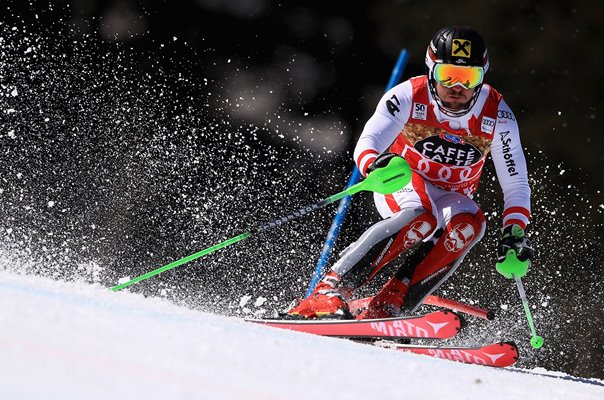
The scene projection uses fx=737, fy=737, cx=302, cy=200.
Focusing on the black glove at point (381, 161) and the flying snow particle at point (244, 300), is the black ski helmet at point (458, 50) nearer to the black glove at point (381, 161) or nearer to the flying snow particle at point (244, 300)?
the black glove at point (381, 161)

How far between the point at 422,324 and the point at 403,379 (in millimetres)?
1259

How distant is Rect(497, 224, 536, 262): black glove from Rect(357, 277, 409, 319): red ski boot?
42cm

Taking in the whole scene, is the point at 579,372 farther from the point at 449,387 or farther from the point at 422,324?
the point at 449,387

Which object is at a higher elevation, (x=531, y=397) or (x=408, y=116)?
(x=408, y=116)

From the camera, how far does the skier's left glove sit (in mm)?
2949

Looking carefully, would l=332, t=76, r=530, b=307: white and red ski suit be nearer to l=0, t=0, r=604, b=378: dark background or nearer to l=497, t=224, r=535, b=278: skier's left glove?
l=497, t=224, r=535, b=278: skier's left glove

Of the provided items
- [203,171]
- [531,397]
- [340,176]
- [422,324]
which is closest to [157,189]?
[203,171]

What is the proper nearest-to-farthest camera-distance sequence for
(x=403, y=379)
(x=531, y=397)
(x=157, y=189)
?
(x=403, y=379), (x=531, y=397), (x=157, y=189)

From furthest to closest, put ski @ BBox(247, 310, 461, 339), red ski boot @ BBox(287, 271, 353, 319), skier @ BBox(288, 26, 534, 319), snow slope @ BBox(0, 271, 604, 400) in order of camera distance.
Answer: skier @ BBox(288, 26, 534, 319) < red ski boot @ BBox(287, 271, 353, 319) < ski @ BBox(247, 310, 461, 339) < snow slope @ BBox(0, 271, 604, 400)

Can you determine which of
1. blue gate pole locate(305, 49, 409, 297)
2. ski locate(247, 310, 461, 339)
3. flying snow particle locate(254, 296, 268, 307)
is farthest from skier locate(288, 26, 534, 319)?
flying snow particle locate(254, 296, 268, 307)

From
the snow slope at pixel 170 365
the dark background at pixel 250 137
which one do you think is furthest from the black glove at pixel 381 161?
the dark background at pixel 250 137

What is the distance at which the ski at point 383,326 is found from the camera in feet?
8.55

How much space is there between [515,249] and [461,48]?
2.75 ft

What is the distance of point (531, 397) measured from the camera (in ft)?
5.16
